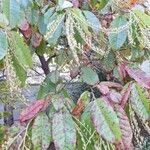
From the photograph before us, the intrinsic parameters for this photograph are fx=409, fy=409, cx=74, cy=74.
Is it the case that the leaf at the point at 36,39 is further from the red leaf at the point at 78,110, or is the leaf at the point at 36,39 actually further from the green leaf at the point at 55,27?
the red leaf at the point at 78,110

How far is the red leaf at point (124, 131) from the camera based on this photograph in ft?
3.08

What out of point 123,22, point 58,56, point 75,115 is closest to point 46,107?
point 75,115

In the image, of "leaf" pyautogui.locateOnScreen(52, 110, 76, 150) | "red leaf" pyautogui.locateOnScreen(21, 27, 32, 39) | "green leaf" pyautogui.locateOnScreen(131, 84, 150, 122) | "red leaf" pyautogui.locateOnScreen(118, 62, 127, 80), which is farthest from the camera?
"red leaf" pyautogui.locateOnScreen(21, 27, 32, 39)

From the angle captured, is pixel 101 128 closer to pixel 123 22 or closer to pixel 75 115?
pixel 75 115

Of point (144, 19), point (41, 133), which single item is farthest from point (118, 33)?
point (41, 133)

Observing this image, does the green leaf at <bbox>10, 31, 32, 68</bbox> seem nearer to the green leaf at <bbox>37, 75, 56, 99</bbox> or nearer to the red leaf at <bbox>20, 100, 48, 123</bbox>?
the red leaf at <bbox>20, 100, 48, 123</bbox>

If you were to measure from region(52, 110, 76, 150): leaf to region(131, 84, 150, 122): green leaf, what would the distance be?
18cm

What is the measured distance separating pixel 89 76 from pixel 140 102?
0.36 m

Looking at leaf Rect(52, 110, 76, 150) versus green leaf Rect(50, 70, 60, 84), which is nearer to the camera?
leaf Rect(52, 110, 76, 150)

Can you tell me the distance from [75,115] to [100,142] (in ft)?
0.29

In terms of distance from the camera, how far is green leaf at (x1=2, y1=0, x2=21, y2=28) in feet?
3.34

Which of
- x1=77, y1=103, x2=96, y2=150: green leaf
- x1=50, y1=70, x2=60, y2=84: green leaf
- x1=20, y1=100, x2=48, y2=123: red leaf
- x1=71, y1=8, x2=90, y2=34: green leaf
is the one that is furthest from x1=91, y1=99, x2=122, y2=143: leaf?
x1=50, y1=70, x2=60, y2=84: green leaf

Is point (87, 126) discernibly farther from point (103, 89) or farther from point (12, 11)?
point (12, 11)

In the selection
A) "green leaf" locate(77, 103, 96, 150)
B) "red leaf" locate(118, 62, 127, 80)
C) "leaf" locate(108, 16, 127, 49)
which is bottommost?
"green leaf" locate(77, 103, 96, 150)
